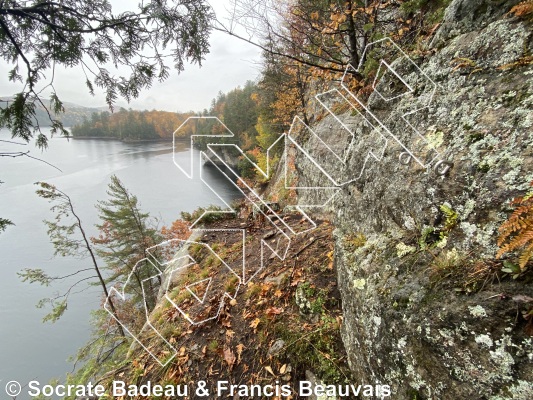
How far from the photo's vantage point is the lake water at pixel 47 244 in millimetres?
17797

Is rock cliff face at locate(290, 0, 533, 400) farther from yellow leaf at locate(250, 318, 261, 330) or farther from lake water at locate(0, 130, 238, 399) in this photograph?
lake water at locate(0, 130, 238, 399)

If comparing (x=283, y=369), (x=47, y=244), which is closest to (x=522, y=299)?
(x=283, y=369)

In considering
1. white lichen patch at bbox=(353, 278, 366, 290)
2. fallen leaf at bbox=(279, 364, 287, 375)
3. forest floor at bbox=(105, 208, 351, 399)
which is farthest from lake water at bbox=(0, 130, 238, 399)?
white lichen patch at bbox=(353, 278, 366, 290)

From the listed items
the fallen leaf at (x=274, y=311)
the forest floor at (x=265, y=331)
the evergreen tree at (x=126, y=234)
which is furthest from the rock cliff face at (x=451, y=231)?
the evergreen tree at (x=126, y=234)

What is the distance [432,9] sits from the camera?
13.5 ft

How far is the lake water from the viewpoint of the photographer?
17.8 m

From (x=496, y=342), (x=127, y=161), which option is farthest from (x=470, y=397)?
(x=127, y=161)

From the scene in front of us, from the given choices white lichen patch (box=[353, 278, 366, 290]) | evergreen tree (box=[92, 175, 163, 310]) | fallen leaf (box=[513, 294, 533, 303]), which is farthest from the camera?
evergreen tree (box=[92, 175, 163, 310])

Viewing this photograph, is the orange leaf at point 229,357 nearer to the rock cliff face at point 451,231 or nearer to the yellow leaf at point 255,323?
the yellow leaf at point 255,323

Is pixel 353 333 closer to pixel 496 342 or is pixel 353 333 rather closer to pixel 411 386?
pixel 411 386

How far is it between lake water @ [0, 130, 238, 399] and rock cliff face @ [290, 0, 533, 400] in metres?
5.32

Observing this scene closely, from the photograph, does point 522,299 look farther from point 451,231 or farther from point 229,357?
point 229,357

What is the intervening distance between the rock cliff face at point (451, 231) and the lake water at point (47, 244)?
17.4 feet

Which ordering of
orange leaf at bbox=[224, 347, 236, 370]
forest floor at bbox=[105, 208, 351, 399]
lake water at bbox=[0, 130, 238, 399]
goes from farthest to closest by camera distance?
lake water at bbox=[0, 130, 238, 399], orange leaf at bbox=[224, 347, 236, 370], forest floor at bbox=[105, 208, 351, 399]
